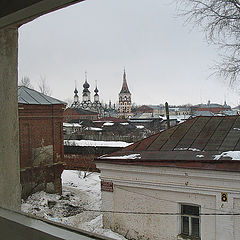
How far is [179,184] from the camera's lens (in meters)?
3.56

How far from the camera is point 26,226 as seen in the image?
529 millimetres

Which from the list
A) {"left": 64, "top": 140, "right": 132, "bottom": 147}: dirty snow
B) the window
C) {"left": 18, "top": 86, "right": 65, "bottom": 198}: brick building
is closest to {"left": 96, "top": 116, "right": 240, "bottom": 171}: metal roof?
the window

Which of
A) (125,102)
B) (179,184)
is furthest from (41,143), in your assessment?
(179,184)

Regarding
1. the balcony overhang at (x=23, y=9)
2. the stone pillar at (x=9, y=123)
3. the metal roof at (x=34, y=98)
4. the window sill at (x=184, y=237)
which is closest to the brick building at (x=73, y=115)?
the metal roof at (x=34, y=98)

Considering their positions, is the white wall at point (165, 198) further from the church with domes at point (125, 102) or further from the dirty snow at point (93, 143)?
the dirty snow at point (93, 143)

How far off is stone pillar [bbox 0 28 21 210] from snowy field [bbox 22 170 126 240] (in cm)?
359

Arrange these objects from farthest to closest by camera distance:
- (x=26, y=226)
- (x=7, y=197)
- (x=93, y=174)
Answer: (x=93, y=174) < (x=7, y=197) < (x=26, y=226)

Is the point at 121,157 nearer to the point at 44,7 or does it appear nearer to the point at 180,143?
the point at 180,143

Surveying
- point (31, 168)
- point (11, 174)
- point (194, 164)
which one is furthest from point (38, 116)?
point (11, 174)

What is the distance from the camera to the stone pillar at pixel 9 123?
708 mm

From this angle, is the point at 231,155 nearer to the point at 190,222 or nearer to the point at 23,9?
the point at 190,222

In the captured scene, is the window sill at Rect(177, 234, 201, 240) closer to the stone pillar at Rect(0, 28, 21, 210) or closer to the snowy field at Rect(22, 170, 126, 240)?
the snowy field at Rect(22, 170, 126, 240)

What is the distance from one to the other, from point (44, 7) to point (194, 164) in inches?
124

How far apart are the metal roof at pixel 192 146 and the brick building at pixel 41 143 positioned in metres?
3.17
